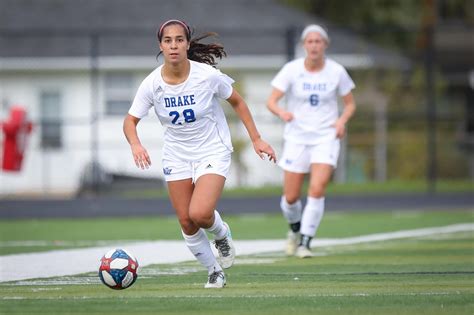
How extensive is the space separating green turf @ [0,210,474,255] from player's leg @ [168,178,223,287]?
17.3 feet

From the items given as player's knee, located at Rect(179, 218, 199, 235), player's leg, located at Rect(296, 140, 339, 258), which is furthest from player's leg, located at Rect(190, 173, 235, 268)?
player's leg, located at Rect(296, 140, 339, 258)

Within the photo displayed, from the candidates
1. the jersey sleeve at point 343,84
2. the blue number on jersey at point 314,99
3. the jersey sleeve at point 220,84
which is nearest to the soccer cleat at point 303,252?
the blue number on jersey at point 314,99

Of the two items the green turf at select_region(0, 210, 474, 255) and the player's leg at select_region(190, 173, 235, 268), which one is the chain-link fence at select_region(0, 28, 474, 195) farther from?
the player's leg at select_region(190, 173, 235, 268)

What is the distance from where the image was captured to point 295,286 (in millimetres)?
10250

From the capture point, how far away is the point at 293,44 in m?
25.7

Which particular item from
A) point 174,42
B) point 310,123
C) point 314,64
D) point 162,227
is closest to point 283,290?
point 174,42

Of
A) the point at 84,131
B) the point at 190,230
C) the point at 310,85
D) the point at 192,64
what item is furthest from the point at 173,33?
the point at 84,131

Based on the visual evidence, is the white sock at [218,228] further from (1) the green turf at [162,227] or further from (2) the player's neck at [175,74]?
(1) the green turf at [162,227]

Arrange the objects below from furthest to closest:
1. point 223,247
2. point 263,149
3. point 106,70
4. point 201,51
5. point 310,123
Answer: point 106,70 → point 310,123 → point 201,51 → point 223,247 → point 263,149

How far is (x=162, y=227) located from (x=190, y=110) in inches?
405

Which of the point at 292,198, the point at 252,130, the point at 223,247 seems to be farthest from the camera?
the point at 292,198

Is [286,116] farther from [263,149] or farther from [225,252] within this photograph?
[263,149]

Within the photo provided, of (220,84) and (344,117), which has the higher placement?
(220,84)

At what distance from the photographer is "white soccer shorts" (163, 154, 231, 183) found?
1027cm
